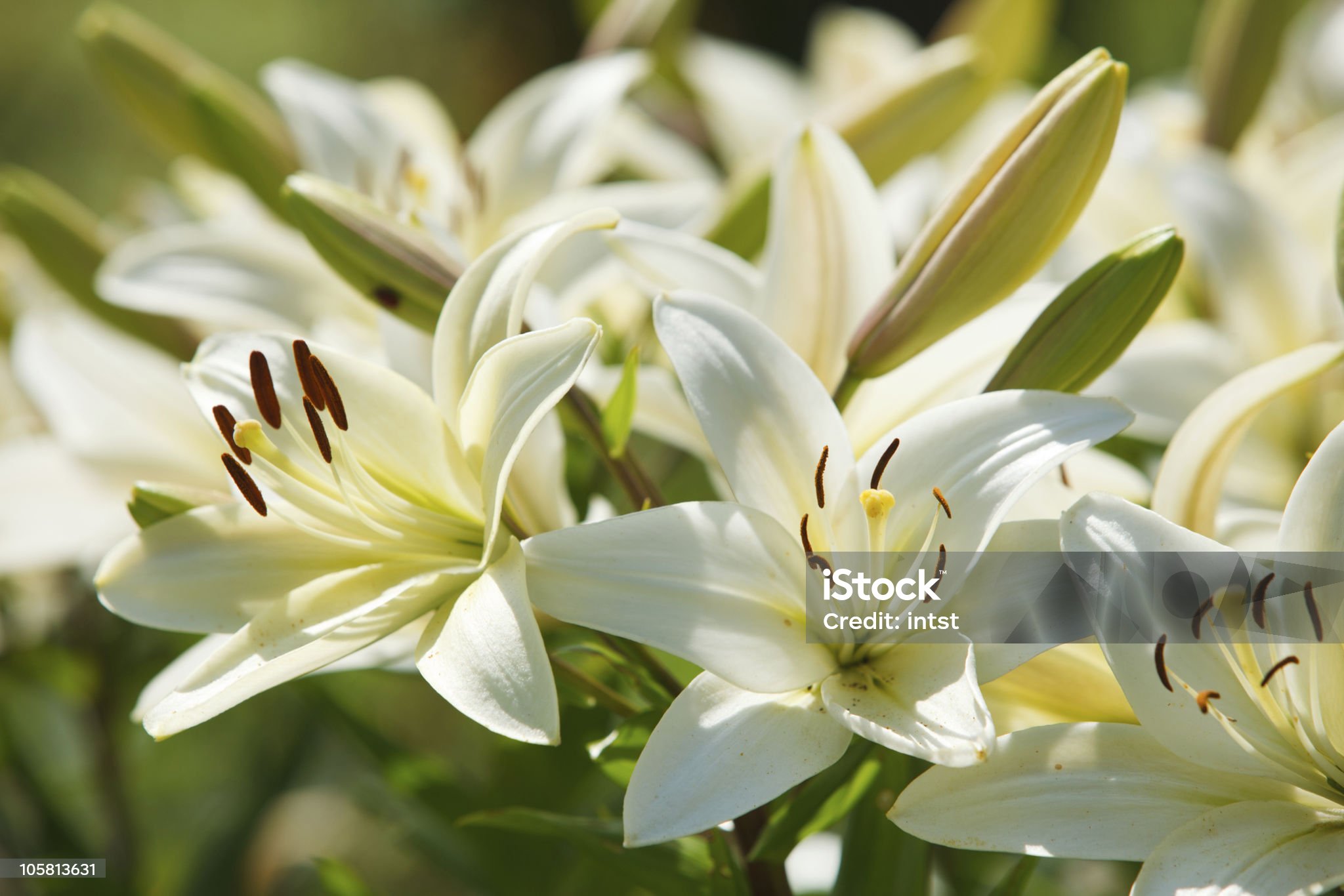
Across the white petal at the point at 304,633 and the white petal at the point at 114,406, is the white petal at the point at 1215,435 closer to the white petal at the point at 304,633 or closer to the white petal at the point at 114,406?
the white petal at the point at 304,633

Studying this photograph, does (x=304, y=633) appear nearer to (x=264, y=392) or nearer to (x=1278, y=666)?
(x=264, y=392)

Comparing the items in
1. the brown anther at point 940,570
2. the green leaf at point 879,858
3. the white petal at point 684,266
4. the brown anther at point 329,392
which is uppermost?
the white petal at point 684,266

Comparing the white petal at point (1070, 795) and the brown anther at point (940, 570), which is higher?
the brown anther at point (940, 570)

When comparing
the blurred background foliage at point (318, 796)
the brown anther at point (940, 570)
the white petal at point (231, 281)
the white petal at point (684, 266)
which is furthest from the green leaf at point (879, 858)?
the white petal at point (231, 281)

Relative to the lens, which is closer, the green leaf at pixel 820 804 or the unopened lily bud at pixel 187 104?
the green leaf at pixel 820 804

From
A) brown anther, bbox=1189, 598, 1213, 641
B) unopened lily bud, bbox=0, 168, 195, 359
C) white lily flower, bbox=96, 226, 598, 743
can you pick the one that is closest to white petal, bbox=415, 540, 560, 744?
white lily flower, bbox=96, 226, 598, 743

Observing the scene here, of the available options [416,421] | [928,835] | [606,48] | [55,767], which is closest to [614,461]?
[416,421]

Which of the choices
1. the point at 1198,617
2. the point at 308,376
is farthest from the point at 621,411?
the point at 1198,617
